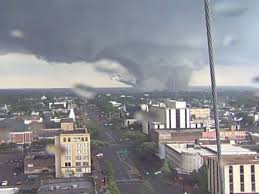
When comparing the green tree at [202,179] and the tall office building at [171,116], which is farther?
the tall office building at [171,116]

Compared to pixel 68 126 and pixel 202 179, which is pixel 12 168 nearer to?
pixel 68 126

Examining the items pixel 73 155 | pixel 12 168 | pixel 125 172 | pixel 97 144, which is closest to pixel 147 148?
pixel 97 144

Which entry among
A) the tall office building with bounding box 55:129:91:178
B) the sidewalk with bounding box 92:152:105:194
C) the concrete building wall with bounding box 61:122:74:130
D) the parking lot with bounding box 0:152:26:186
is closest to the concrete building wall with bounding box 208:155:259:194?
the sidewalk with bounding box 92:152:105:194

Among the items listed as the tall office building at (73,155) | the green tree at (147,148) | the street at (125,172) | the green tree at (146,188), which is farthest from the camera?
the green tree at (147,148)

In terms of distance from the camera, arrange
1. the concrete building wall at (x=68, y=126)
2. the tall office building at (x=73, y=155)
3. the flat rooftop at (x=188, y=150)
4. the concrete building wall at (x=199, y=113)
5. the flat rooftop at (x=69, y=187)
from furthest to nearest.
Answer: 1. the concrete building wall at (x=199, y=113)
2. the concrete building wall at (x=68, y=126)
3. the flat rooftop at (x=188, y=150)
4. the tall office building at (x=73, y=155)
5. the flat rooftop at (x=69, y=187)

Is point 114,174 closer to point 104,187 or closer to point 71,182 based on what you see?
point 104,187

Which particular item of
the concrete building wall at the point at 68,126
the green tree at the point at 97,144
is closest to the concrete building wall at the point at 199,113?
the green tree at the point at 97,144

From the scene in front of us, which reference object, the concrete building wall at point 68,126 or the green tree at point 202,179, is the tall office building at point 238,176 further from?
the concrete building wall at point 68,126

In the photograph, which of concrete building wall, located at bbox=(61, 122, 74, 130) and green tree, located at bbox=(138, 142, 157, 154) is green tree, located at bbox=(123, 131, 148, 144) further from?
concrete building wall, located at bbox=(61, 122, 74, 130)
